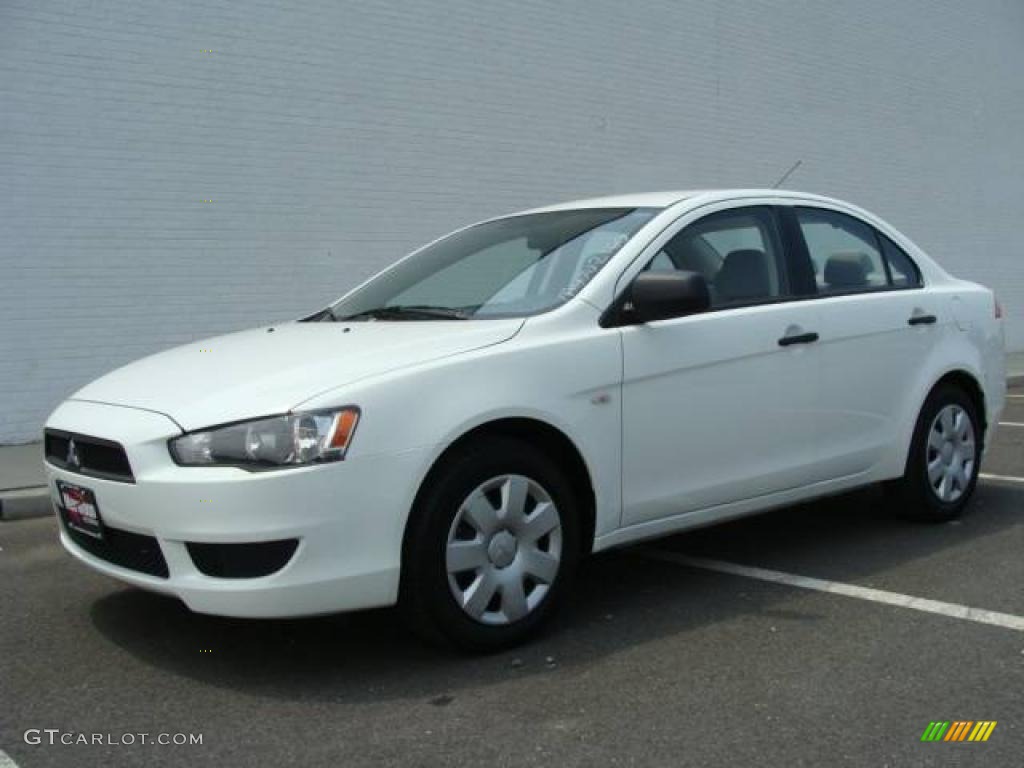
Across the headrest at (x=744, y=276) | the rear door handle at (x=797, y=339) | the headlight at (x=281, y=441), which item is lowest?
the headlight at (x=281, y=441)

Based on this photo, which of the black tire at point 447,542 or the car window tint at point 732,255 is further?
the car window tint at point 732,255

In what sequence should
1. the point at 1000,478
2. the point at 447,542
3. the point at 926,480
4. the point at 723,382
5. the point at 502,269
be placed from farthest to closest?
the point at 1000,478 < the point at 926,480 < the point at 502,269 < the point at 723,382 < the point at 447,542

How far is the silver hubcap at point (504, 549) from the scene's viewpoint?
3.61 metres

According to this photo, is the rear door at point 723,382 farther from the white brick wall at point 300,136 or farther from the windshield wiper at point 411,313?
the white brick wall at point 300,136

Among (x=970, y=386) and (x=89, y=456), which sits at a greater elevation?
(x=89, y=456)

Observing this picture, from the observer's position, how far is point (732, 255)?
4.74m

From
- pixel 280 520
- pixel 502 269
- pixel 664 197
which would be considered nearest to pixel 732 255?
pixel 664 197

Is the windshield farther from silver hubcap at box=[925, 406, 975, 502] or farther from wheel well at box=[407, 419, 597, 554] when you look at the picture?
silver hubcap at box=[925, 406, 975, 502]

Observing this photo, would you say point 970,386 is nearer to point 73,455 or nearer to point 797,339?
point 797,339

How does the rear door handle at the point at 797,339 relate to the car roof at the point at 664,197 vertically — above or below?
below

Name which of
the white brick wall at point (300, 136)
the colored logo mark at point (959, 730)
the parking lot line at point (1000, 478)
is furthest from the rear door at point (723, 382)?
the white brick wall at point (300, 136)

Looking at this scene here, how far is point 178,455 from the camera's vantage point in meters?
3.39

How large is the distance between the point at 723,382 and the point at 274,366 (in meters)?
1.83

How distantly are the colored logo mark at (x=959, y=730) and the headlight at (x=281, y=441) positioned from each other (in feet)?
6.34
